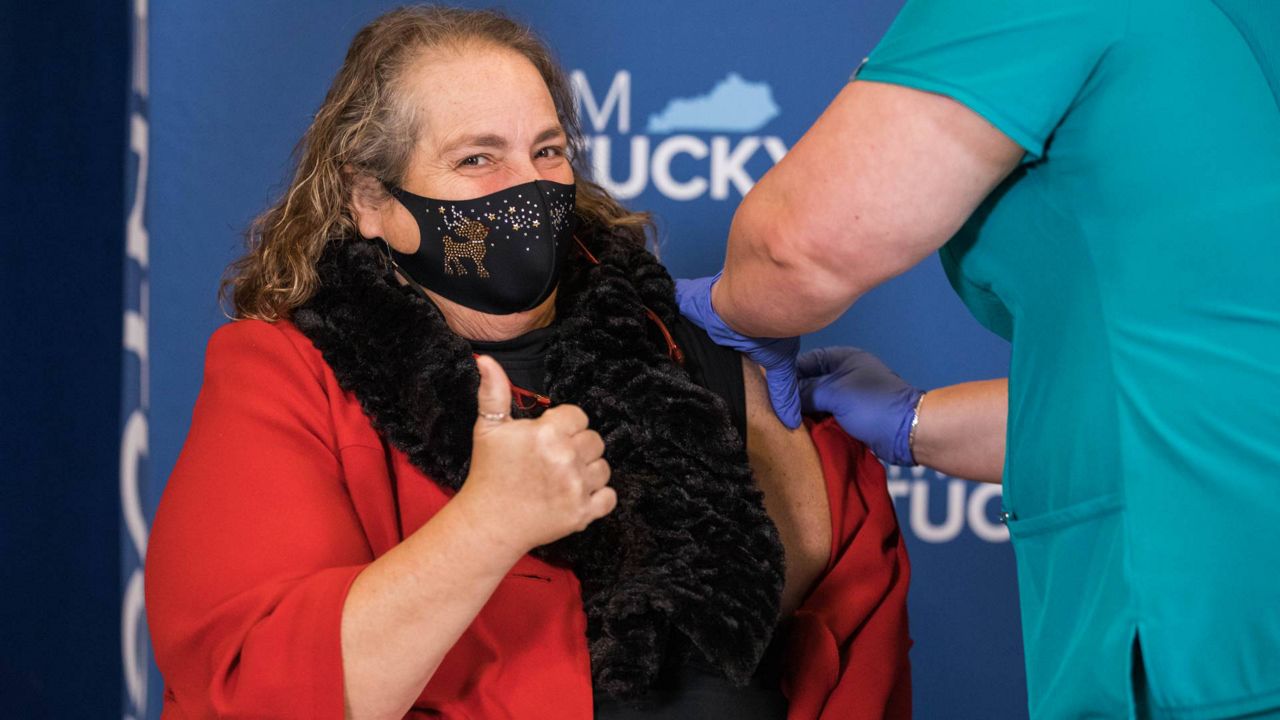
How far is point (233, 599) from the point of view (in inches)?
46.7

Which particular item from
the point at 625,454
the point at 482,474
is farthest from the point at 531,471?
the point at 625,454

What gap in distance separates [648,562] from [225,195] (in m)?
1.20

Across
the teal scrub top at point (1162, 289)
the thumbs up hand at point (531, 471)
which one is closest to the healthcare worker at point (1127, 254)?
the teal scrub top at point (1162, 289)

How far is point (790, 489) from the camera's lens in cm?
162

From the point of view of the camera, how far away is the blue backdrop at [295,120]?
2.16m

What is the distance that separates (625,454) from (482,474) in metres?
0.41

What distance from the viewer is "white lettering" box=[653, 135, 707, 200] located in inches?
86.9

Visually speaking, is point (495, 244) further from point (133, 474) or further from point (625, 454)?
point (133, 474)

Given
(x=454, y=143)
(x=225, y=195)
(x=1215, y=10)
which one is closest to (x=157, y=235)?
(x=225, y=195)

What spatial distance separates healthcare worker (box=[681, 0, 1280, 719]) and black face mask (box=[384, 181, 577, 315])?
527 millimetres

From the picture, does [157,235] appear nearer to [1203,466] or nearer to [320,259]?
[320,259]

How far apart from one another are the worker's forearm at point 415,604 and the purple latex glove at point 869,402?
688 mm

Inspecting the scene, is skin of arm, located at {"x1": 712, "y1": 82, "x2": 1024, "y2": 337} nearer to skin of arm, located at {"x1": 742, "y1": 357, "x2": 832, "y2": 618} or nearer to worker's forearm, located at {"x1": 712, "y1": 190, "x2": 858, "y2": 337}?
worker's forearm, located at {"x1": 712, "y1": 190, "x2": 858, "y2": 337}

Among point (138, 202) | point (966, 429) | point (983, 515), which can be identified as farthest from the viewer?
point (983, 515)
